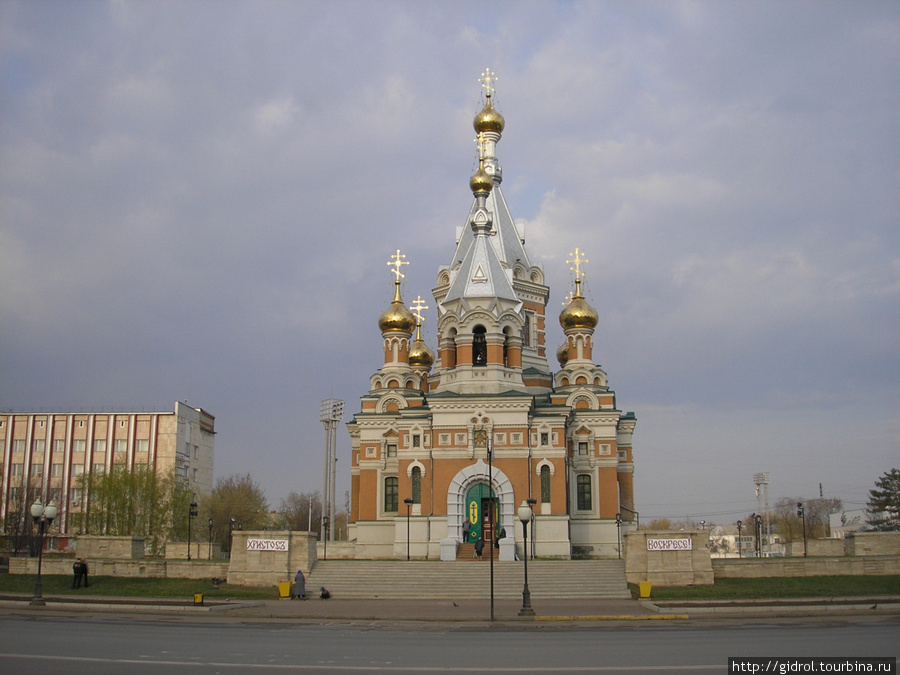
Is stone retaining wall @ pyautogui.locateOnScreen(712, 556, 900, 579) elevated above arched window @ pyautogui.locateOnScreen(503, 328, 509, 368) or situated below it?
below

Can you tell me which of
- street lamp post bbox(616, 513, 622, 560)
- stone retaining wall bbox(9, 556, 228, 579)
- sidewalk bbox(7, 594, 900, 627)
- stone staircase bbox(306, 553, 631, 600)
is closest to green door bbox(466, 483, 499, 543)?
stone staircase bbox(306, 553, 631, 600)

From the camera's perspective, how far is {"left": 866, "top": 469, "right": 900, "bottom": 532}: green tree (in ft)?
243

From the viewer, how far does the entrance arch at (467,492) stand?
39844mm

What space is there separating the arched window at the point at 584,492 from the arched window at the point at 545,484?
5484 millimetres

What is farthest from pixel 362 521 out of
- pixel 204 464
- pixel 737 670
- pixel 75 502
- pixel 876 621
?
pixel 204 464

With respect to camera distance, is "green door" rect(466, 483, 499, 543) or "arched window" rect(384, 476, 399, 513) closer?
"green door" rect(466, 483, 499, 543)

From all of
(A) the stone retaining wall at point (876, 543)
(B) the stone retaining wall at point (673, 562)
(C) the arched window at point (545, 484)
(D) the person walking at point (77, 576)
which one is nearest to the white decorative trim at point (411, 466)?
(C) the arched window at point (545, 484)

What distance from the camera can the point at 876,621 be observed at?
64.2 feet

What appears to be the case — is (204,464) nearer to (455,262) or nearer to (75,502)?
(75,502)

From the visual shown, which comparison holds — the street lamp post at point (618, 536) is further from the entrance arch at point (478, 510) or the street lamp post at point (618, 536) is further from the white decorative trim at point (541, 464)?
the entrance arch at point (478, 510)

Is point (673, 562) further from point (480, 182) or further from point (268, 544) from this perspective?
point (480, 182)

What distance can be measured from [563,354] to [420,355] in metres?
8.84

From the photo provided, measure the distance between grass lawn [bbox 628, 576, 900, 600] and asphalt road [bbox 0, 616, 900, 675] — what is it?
23.0 feet

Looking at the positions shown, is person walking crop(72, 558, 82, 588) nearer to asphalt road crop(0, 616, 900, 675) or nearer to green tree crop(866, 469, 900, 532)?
asphalt road crop(0, 616, 900, 675)
